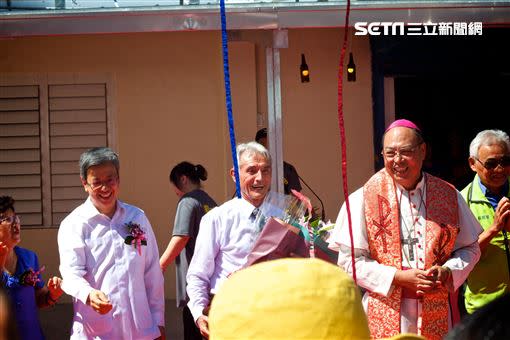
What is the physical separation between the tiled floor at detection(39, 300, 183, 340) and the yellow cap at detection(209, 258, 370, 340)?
22.8ft

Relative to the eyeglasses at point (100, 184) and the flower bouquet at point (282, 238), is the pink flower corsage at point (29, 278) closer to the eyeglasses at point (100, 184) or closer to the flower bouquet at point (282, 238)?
the eyeglasses at point (100, 184)

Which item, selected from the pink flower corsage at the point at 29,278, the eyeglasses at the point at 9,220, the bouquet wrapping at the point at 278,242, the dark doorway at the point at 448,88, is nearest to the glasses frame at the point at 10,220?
the eyeglasses at the point at 9,220

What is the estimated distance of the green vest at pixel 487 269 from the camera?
5.82 meters

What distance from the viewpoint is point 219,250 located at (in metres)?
5.09

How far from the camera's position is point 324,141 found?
9.90 meters

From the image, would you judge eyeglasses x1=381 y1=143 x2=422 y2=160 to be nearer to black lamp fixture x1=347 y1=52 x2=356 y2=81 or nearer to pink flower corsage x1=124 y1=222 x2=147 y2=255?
pink flower corsage x1=124 y1=222 x2=147 y2=255

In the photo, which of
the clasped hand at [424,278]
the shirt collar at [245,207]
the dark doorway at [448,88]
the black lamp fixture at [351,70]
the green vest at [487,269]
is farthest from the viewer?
the dark doorway at [448,88]

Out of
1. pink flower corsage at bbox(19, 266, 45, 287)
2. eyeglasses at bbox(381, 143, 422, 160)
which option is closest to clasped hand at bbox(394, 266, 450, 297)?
eyeglasses at bbox(381, 143, 422, 160)

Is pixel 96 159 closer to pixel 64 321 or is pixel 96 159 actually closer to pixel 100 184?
pixel 100 184

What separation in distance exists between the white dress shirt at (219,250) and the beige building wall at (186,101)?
4.69 meters

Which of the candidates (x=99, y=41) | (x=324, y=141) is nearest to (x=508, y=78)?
(x=324, y=141)

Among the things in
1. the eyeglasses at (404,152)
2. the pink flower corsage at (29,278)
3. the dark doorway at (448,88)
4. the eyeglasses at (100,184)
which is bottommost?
the pink flower corsage at (29,278)

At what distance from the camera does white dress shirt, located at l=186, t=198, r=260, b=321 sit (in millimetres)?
5023

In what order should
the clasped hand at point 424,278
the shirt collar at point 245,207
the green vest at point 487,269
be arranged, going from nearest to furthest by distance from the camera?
the clasped hand at point 424,278 < the shirt collar at point 245,207 < the green vest at point 487,269
